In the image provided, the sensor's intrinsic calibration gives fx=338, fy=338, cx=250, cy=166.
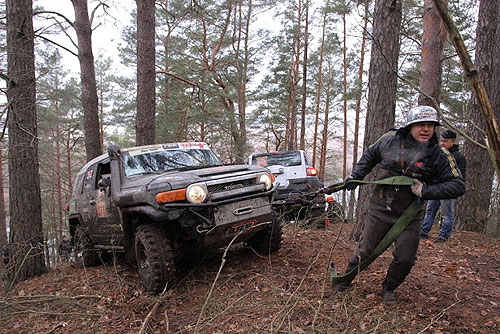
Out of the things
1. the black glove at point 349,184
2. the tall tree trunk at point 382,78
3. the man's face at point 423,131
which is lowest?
the black glove at point 349,184

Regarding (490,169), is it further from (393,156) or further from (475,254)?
(393,156)

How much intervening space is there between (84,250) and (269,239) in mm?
3585

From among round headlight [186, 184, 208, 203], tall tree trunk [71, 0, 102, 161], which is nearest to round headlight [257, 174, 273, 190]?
round headlight [186, 184, 208, 203]

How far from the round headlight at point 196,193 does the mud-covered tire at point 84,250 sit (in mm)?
3275

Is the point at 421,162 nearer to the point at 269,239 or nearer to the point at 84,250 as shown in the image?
the point at 269,239

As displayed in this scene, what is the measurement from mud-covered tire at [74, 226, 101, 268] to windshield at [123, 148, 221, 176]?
6.52ft

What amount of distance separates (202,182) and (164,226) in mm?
860

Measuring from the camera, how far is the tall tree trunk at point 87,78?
32.1 ft

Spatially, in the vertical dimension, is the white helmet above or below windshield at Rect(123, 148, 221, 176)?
above

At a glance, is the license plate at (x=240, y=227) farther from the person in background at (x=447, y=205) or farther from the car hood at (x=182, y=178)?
the person in background at (x=447, y=205)

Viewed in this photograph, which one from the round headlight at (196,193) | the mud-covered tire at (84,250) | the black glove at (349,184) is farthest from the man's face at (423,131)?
the mud-covered tire at (84,250)

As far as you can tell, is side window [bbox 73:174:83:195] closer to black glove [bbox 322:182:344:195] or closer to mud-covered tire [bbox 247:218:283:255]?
mud-covered tire [bbox 247:218:283:255]

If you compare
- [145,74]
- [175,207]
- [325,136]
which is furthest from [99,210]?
[325,136]

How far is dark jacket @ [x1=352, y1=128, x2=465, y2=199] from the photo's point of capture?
2967 mm
